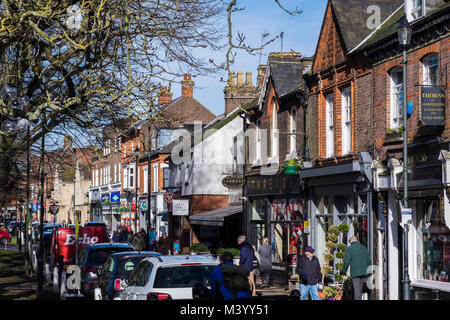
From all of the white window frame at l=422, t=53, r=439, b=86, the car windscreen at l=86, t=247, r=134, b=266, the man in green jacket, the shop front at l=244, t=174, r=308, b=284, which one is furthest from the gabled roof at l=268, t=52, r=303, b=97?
the man in green jacket

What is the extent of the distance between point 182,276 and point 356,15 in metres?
14.6

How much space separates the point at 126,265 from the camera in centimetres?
1673

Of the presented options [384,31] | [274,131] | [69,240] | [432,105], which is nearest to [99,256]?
[69,240]

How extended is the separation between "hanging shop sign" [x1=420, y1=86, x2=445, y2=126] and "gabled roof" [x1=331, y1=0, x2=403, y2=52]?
5.53 metres

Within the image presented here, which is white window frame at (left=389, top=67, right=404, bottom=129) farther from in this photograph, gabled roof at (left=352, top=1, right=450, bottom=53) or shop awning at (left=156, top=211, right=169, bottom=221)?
shop awning at (left=156, top=211, right=169, bottom=221)

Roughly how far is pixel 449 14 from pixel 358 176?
622 cm

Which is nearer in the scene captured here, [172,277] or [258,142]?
[172,277]

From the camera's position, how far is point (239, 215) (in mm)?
36188

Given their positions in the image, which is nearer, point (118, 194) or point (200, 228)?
point (200, 228)
